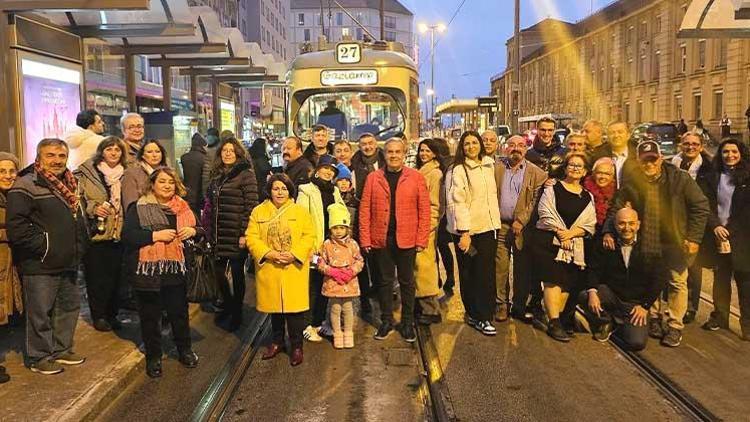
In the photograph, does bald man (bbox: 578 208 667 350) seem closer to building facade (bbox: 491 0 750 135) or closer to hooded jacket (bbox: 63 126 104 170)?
hooded jacket (bbox: 63 126 104 170)

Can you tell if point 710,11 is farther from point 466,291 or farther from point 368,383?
point 368,383

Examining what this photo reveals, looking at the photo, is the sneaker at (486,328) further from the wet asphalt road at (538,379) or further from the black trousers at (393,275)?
the black trousers at (393,275)

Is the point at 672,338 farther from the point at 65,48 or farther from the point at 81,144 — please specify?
the point at 65,48

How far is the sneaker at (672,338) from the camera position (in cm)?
669

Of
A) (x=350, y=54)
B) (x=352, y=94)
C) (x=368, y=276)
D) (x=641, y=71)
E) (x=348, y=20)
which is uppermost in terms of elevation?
(x=348, y=20)

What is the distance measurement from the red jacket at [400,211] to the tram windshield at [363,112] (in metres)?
6.19

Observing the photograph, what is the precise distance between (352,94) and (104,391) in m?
8.57

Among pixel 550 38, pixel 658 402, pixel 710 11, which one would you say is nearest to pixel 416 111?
pixel 710 11

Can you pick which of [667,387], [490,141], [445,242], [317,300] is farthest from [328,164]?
[667,387]

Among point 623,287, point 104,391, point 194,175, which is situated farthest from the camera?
point 194,175

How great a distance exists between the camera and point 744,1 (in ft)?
36.1

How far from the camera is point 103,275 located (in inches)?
274

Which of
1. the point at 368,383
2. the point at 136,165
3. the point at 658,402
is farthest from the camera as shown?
the point at 136,165

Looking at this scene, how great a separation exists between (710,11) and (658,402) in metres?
8.77
